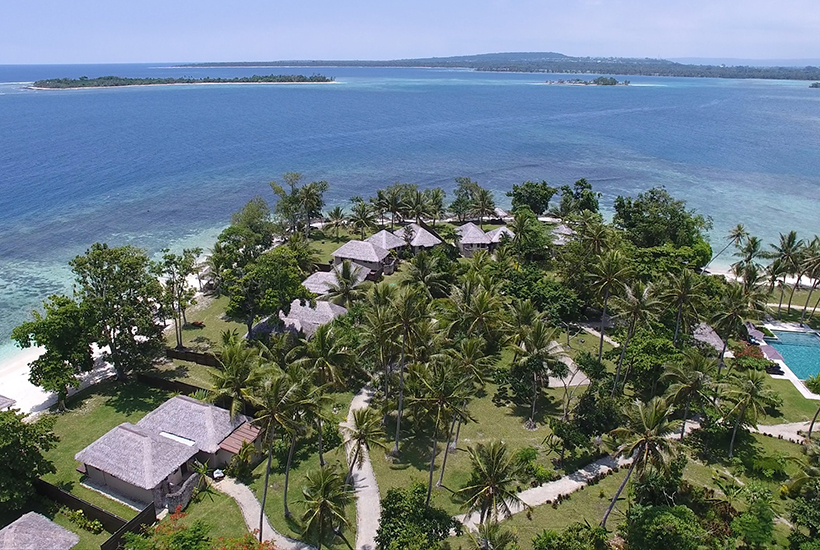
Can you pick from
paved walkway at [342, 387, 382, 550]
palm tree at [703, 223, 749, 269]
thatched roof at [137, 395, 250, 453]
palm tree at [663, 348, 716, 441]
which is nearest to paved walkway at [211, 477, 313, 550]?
thatched roof at [137, 395, 250, 453]

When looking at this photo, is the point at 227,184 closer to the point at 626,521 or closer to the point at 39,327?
the point at 39,327

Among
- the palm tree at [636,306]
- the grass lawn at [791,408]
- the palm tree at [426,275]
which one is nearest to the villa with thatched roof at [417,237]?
the palm tree at [426,275]

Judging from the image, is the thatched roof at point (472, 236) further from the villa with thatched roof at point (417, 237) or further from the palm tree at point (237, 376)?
the palm tree at point (237, 376)

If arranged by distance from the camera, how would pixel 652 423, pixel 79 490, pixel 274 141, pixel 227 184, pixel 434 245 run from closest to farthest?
1. pixel 652 423
2. pixel 79 490
3. pixel 434 245
4. pixel 227 184
5. pixel 274 141

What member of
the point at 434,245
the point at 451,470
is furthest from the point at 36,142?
the point at 451,470

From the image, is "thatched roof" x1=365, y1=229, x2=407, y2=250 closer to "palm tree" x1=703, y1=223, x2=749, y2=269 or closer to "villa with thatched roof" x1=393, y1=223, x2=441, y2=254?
"villa with thatched roof" x1=393, y1=223, x2=441, y2=254
